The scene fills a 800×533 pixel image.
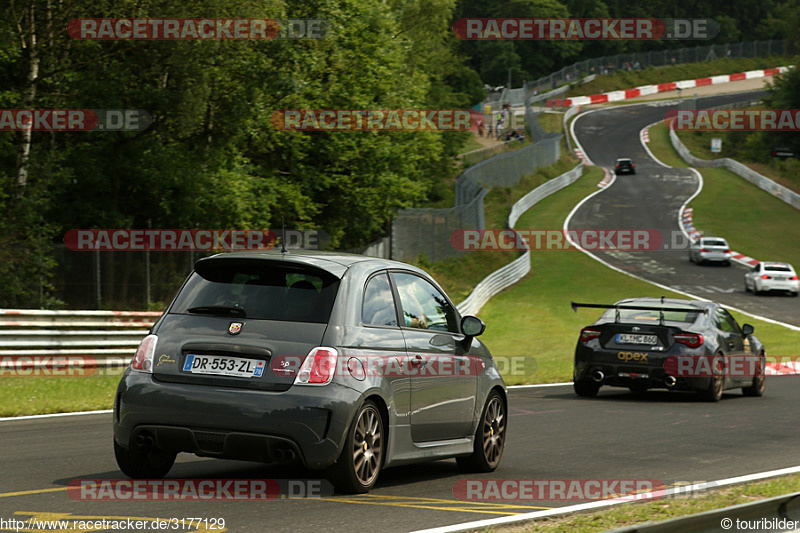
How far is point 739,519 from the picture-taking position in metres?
5.80

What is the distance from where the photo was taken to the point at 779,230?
6044 cm

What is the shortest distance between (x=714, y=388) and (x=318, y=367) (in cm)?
1083

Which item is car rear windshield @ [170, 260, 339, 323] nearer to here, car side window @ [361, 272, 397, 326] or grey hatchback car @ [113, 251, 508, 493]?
grey hatchback car @ [113, 251, 508, 493]

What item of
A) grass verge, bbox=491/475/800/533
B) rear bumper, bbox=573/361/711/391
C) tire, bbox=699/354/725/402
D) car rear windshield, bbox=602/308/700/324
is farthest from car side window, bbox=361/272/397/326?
tire, bbox=699/354/725/402

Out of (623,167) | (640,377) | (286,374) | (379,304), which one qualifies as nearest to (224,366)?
(286,374)

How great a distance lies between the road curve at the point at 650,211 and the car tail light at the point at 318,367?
3312 centimetres

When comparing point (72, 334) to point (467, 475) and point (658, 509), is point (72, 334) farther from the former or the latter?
point (658, 509)

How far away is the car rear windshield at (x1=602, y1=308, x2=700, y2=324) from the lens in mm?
16766

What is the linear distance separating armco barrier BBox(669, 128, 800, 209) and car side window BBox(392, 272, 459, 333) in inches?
2450

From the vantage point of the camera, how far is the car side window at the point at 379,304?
25.8 feet

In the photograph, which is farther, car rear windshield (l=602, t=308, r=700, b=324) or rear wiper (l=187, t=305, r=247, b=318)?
car rear windshield (l=602, t=308, r=700, b=324)

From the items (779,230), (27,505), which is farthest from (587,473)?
(779,230)

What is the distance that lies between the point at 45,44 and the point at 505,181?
4602cm

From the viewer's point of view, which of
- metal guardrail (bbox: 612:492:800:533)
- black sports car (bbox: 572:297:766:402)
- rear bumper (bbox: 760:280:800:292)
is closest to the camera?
metal guardrail (bbox: 612:492:800:533)
